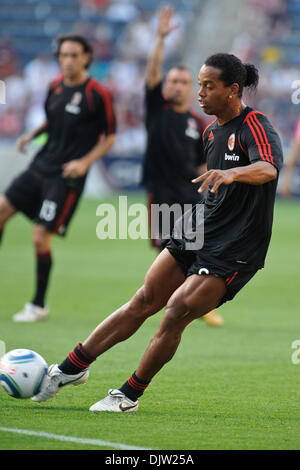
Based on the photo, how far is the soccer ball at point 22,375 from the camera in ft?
18.2

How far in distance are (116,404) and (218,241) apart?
1.24m

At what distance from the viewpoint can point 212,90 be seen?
A: 5.44 meters

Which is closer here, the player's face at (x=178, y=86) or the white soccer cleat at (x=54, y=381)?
the white soccer cleat at (x=54, y=381)

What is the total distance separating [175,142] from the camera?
32.8 ft

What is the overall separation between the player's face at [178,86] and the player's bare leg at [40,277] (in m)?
2.15

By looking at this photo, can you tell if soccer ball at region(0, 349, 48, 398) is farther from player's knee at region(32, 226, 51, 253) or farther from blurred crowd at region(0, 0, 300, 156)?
blurred crowd at region(0, 0, 300, 156)

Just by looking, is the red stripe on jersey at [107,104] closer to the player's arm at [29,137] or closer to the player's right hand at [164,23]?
the player's arm at [29,137]

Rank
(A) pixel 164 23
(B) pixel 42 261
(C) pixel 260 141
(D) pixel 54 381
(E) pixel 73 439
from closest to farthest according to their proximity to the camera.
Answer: (E) pixel 73 439
(C) pixel 260 141
(D) pixel 54 381
(A) pixel 164 23
(B) pixel 42 261

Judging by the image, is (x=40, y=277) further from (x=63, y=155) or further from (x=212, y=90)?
(x=212, y=90)

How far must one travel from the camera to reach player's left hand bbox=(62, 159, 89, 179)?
29.7 ft

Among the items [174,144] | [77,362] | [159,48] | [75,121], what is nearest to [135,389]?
[77,362]

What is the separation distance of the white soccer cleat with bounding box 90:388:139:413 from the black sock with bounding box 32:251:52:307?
155 inches

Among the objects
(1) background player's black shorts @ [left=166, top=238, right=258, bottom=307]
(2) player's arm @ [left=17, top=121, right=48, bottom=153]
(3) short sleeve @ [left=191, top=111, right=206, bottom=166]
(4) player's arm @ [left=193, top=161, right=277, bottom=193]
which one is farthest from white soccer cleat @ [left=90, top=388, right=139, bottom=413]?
(3) short sleeve @ [left=191, top=111, right=206, bottom=166]

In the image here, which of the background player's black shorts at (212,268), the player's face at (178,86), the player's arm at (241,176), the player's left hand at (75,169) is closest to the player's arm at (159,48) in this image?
the player's face at (178,86)
